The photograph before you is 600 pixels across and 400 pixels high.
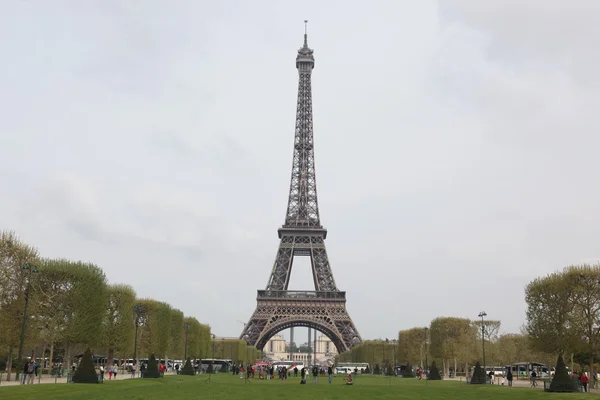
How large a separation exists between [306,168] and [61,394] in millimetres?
99363

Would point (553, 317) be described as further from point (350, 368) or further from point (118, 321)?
point (350, 368)

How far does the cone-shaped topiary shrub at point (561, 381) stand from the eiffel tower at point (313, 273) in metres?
73.9

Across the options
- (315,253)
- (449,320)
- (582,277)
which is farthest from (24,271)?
(315,253)

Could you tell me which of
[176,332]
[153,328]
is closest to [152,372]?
[153,328]

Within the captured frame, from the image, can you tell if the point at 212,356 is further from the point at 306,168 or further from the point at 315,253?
the point at 306,168

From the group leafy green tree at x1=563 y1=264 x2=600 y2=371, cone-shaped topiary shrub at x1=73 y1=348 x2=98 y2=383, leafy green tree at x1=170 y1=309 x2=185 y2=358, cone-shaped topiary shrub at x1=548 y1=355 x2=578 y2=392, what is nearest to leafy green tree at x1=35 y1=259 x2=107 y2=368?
cone-shaped topiary shrub at x1=73 y1=348 x2=98 y2=383

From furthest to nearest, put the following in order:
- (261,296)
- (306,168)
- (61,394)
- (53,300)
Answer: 1. (306,168)
2. (261,296)
3. (53,300)
4. (61,394)

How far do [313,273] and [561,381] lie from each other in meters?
81.5

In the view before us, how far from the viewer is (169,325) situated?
82.6m

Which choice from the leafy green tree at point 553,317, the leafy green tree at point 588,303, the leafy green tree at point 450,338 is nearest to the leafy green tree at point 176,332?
the leafy green tree at point 450,338

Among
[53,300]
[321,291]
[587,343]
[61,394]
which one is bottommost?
[61,394]

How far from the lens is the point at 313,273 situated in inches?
4862

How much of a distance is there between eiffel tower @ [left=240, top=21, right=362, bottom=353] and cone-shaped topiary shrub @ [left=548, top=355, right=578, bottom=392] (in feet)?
243

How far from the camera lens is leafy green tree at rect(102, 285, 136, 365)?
227ft
